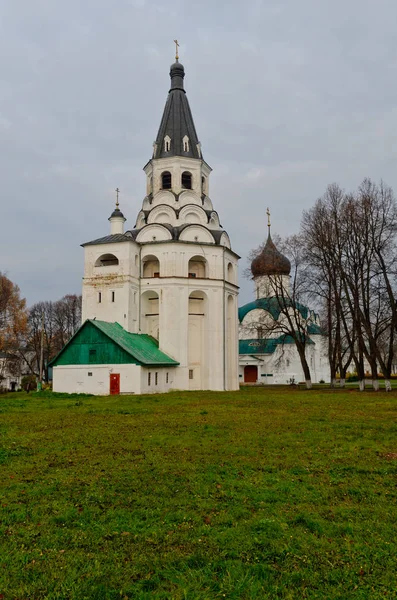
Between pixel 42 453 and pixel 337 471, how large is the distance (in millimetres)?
5960

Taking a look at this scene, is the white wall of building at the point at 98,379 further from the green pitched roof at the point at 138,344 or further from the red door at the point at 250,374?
the red door at the point at 250,374

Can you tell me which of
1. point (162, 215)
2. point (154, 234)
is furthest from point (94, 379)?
point (162, 215)

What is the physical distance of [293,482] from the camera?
7977 mm

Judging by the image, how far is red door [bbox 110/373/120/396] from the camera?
3170cm

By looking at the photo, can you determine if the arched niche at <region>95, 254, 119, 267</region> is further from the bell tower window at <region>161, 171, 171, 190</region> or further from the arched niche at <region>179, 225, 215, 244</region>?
the bell tower window at <region>161, 171, 171, 190</region>

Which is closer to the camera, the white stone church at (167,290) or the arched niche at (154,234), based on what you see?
the white stone church at (167,290)

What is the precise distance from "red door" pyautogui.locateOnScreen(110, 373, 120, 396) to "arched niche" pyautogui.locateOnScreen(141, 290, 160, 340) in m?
8.62

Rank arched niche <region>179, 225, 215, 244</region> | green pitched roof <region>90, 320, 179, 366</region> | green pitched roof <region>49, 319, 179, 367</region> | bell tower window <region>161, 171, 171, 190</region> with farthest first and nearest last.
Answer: bell tower window <region>161, 171, 171, 190</region> < arched niche <region>179, 225, 215, 244</region> < green pitched roof <region>90, 320, 179, 366</region> < green pitched roof <region>49, 319, 179, 367</region>

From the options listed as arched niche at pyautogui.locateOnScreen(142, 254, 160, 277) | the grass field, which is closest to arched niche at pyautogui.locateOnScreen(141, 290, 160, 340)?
arched niche at pyautogui.locateOnScreen(142, 254, 160, 277)

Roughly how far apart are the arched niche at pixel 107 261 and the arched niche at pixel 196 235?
18.4 feet

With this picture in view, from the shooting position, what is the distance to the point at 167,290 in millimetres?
38094

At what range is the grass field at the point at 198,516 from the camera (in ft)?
15.1

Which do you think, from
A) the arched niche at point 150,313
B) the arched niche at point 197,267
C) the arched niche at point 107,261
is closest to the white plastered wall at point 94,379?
the arched niche at point 150,313

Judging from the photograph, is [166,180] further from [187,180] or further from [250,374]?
[250,374]
